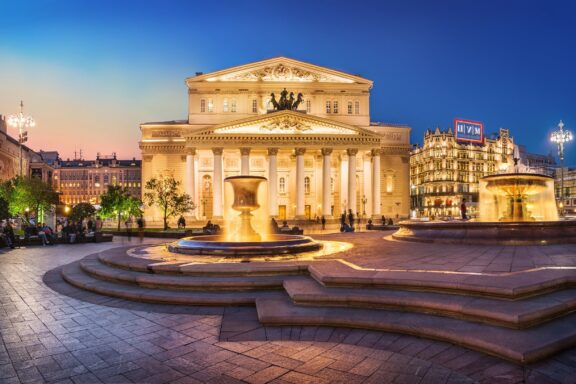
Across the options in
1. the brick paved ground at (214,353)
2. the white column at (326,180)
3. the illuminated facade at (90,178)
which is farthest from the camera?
the illuminated facade at (90,178)

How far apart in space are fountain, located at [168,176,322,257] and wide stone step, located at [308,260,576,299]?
10.7ft

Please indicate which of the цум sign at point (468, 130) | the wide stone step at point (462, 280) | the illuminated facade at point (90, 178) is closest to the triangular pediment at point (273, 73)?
the цум sign at point (468, 130)

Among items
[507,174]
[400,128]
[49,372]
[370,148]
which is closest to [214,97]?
[370,148]

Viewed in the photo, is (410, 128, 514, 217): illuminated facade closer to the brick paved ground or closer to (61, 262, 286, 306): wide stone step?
(61, 262, 286, 306): wide stone step

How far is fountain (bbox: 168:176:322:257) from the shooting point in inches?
402

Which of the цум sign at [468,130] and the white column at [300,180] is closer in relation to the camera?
the white column at [300,180]

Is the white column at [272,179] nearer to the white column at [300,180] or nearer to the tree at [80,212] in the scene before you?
the white column at [300,180]

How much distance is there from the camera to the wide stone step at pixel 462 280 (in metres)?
5.34

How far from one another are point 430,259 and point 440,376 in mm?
5262

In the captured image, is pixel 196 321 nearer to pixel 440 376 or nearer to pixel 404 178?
pixel 440 376

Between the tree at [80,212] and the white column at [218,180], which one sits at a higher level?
the white column at [218,180]

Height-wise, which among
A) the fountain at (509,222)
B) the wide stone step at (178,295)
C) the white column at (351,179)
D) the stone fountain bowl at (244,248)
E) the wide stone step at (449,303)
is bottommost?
the wide stone step at (178,295)

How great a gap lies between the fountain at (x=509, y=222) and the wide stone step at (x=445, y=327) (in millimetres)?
7254

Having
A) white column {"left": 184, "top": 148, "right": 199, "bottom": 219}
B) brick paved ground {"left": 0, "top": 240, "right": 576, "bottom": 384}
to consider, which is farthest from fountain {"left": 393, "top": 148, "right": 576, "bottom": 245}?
white column {"left": 184, "top": 148, "right": 199, "bottom": 219}
